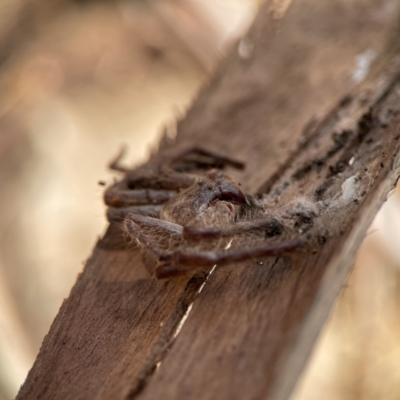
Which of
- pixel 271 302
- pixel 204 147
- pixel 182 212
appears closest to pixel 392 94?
pixel 204 147

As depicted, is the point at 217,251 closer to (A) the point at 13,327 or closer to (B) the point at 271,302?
(B) the point at 271,302

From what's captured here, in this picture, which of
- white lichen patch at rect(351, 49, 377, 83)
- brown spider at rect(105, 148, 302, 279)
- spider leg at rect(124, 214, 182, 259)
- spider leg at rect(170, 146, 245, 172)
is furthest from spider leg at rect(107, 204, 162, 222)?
white lichen patch at rect(351, 49, 377, 83)

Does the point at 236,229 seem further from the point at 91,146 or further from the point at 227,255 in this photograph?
the point at 91,146

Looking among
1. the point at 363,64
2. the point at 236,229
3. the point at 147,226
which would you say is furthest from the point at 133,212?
the point at 363,64

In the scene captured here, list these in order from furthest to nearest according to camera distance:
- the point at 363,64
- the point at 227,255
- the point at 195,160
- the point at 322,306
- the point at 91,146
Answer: the point at 91,146 → the point at 363,64 → the point at 195,160 → the point at 227,255 → the point at 322,306

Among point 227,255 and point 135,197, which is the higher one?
point 135,197

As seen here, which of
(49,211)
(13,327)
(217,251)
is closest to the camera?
(217,251)

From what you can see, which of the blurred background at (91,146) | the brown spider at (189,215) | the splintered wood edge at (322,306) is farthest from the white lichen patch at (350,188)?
the blurred background at (91,146)

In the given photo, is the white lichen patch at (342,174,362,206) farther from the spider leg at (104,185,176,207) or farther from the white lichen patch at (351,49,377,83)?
the white lichen patch at (351,49,377,83)
